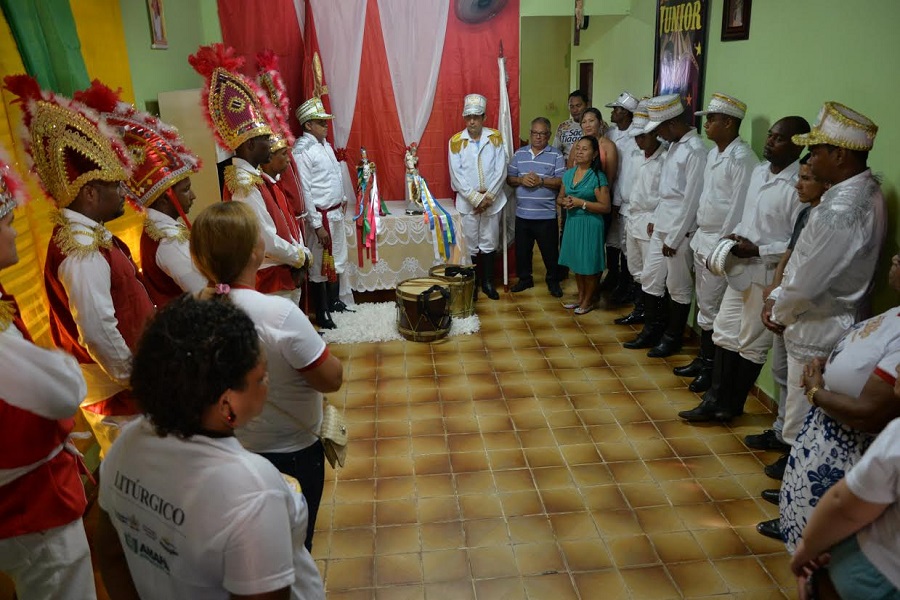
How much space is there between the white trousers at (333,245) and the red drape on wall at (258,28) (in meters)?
1.34

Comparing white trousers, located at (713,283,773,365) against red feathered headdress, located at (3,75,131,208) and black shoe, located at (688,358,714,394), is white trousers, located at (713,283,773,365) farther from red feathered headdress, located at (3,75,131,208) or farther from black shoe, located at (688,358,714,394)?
red feathered headdress, located at (3,75,131,208)

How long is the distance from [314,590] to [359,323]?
395 centimetres

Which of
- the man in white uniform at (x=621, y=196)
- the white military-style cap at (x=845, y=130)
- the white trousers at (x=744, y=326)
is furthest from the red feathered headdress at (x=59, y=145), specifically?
the man in white uniform at (x=621, y=196)

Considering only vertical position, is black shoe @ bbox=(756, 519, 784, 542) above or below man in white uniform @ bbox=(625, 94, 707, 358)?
below

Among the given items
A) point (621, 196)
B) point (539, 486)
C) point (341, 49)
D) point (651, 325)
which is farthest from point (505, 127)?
point (539, 486)

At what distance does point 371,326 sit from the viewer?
5152mm

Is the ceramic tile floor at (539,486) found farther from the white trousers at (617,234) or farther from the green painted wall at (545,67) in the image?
the green painted wall at (545,67)

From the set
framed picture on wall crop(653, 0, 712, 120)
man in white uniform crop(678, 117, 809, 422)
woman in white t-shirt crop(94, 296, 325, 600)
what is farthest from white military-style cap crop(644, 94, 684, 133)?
woman in white t-shirt crop(94, 296, 325, 600)

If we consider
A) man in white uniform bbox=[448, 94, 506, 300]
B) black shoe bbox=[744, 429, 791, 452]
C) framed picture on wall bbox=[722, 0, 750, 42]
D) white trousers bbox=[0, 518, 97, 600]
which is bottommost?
black shoe bbox=[744, 429, 791, 452]

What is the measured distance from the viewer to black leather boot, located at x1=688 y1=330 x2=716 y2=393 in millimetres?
4020

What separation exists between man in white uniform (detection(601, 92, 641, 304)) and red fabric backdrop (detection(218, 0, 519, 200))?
3.18ft

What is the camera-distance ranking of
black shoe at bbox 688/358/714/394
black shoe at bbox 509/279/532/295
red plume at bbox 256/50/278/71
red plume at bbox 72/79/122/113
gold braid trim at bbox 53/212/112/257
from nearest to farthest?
gold braid trim at bbox 53/212/112/257, red plume at bbox 72/79/122/113, black shoe at bbox 688/358/714/394, red plume at bbox 256/50/278/71, black shoe at bbox 509/279/532/295

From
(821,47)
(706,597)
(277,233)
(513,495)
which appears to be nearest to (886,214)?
(821,47)

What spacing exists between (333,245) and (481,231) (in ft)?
4.47
